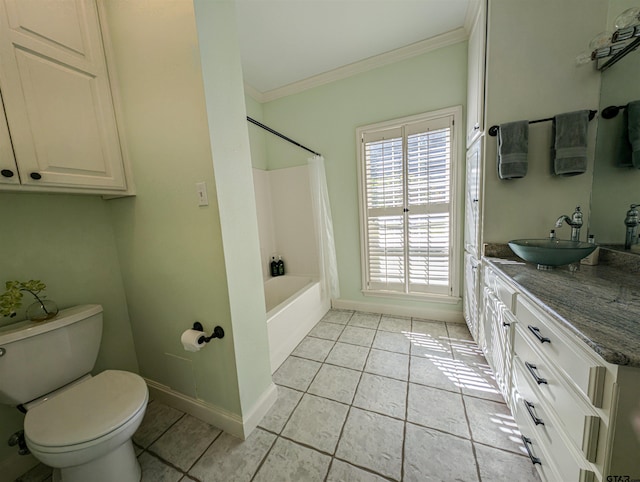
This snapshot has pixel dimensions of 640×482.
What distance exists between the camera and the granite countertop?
1.93 ft

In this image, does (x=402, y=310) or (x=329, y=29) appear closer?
(x=329, y=29)

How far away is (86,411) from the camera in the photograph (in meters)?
0.99

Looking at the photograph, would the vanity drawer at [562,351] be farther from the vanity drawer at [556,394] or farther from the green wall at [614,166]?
the green wall at [614,166]

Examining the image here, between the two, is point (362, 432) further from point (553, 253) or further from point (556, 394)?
point (553, 253)

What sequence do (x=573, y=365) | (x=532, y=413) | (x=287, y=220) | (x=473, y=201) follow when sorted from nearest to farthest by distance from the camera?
(x=573, y=365) < (x=532, y=413) < (x=473, y=201) < (x=287, y=220)

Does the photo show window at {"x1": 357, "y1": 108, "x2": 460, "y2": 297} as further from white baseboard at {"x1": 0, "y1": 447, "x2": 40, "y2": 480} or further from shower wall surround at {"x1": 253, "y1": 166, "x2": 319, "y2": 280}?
white baseboard at {"x1": 0, "y1": 447, "x2": 40, "y2": 480}

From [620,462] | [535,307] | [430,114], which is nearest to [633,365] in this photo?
[620,462]

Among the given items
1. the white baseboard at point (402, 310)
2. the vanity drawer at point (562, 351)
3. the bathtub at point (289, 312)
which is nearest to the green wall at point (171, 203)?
the bathtub at point (289, 312)

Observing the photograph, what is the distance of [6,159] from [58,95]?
1.31 feet

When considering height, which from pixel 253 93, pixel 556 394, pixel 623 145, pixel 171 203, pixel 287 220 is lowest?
pixel 556 394

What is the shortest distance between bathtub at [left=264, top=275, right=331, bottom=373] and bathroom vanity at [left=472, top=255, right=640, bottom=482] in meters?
1.53

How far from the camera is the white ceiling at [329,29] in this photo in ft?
5.50

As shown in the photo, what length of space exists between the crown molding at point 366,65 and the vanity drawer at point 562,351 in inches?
90.6

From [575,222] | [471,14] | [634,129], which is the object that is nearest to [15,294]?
[575,222]
